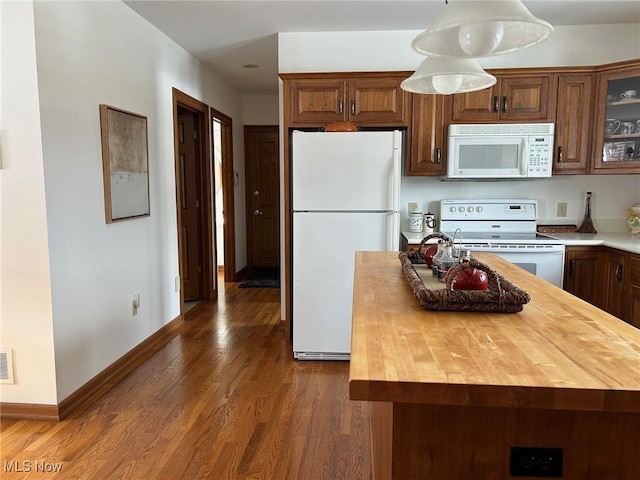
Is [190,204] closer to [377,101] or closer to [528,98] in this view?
[377,101]

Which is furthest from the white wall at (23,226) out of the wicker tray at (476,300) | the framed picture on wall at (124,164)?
the wicker tray at (476,300)

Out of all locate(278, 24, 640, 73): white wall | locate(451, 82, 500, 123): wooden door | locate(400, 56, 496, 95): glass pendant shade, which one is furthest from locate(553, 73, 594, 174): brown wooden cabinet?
locate(400, 56, 496, 95): glass pendant shade

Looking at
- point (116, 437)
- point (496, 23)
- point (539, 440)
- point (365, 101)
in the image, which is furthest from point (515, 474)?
point (365, 101)

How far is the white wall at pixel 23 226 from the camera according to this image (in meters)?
2.17

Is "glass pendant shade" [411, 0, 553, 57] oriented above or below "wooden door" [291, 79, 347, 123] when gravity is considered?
below

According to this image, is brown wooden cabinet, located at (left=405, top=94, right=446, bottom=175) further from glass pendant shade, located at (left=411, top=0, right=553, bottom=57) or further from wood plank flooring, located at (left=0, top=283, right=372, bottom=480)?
glass pendant shade, located at (left=411, top=0, right=553, bottom=57)

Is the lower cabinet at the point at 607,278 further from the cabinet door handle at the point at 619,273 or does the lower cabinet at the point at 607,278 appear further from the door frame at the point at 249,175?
the door frame at the point at 249,175

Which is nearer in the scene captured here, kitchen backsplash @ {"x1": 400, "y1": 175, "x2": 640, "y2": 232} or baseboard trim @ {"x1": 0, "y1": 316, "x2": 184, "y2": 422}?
baseboard trim @ {"x1": 0, "y1": 316, "x2": 184, "y2": 422}

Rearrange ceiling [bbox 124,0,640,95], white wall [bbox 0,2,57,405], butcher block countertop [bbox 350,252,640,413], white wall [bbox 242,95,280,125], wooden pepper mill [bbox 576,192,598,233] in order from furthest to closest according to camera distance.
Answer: white wall [bbox 242,95,280,125], wooden pepper mill [bbox 576,192,598,233], ceiling [bbox 124,0,640,95], white wall [bbox 0,2,57,405], butcher block countertop [bbox 350,252,640,413]

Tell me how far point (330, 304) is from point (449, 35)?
Result: 82.2 inches

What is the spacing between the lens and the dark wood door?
14.8ft

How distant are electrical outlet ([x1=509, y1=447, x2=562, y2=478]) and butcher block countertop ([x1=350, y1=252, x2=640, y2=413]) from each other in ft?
0.70

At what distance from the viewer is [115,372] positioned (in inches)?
114

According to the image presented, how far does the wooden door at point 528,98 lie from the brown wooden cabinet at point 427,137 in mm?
459
